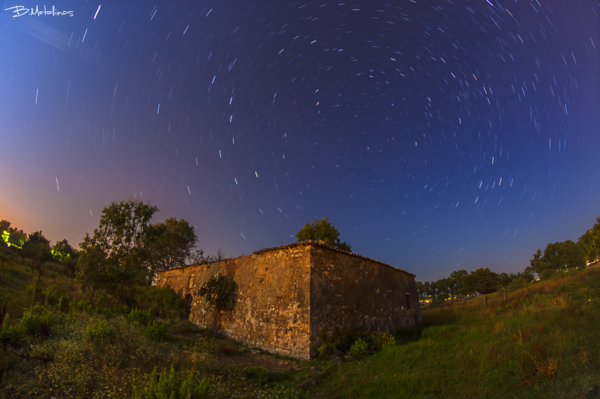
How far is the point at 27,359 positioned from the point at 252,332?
7.78 meters

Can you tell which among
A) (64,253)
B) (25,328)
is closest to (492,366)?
(25,328)

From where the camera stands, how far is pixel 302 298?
1069cm

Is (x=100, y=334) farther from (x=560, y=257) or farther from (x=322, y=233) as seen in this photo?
(x=560, y=257)

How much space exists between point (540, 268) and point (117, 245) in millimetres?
63345

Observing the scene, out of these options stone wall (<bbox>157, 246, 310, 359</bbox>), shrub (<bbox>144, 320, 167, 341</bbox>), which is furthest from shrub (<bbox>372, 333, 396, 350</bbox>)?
shrub (<bbox>144, 320, 167, 341</bbox>)

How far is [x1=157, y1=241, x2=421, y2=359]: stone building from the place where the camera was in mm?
10578

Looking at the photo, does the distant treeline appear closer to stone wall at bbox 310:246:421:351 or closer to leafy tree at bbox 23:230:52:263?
stone wall at bbox 310:246:421:351

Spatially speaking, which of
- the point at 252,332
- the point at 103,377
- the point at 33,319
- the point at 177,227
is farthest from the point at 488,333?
the point at 177,227

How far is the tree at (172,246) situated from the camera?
30.5 metres

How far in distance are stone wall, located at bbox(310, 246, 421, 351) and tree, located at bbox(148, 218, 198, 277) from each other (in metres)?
25.3

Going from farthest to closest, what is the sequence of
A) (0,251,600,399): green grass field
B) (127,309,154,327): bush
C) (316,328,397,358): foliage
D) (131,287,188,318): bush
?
(131,287,188,318): bush, (127,309,154,327): bush, (316,328,397,358): foliage, (0,251,600,399): green grass field

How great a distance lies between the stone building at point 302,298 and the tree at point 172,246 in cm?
1777

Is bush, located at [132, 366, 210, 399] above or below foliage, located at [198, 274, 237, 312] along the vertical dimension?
below

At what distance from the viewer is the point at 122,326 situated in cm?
923
